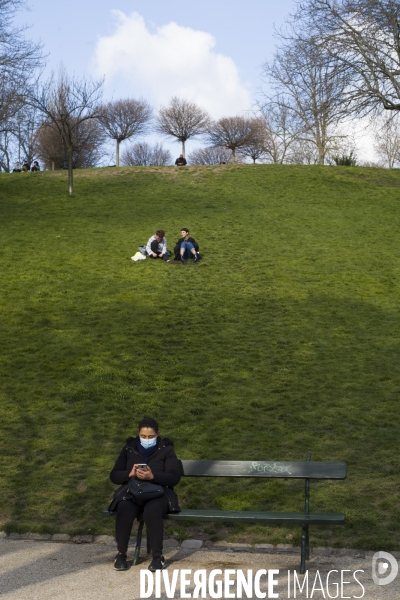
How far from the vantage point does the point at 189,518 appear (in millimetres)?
5992

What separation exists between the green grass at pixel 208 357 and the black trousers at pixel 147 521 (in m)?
0.84

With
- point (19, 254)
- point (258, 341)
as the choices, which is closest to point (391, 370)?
point (258, 341)

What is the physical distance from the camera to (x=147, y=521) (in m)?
5.94

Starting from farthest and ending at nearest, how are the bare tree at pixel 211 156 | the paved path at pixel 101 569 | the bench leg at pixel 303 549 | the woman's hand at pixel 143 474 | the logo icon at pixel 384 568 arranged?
1. the bare tree at pixel 211 156
2. the woman's hand at pixel 143 474
3. the bench leg at pixel 303 549
4. the logo icon at pixel 384 568
5. the paved path at pixel 101 569

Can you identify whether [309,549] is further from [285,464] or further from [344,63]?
[344,63]

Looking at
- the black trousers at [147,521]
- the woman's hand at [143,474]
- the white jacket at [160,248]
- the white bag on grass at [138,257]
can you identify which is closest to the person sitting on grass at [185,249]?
the white jacket at [160,248]

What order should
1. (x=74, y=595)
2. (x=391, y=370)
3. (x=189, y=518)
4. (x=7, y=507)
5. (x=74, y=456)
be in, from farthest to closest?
1. (x=391, y=370)
2. (x=74, y=456)
3. (x=7, y=507)
4. (x=189, y=518)
5. (x=74, y=595)

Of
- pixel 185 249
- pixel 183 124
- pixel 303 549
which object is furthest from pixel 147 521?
pixel 183 124

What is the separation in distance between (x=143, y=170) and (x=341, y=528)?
100.0ft

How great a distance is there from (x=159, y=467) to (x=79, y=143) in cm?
5122

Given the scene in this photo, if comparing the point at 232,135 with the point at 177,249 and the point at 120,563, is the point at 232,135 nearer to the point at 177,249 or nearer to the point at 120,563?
the point at 177,249

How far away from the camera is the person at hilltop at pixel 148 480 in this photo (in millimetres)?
5844

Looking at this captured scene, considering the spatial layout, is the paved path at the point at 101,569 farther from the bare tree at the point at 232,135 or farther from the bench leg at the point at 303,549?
the bare tree at the point at 232,135

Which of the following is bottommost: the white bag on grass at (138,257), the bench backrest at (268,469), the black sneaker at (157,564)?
the black sneaker at (157,564)
